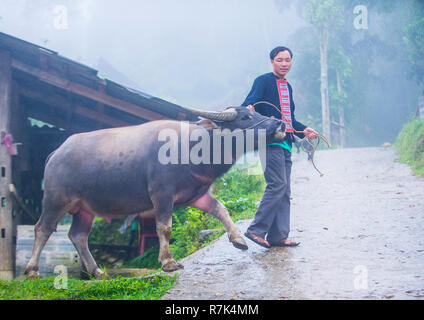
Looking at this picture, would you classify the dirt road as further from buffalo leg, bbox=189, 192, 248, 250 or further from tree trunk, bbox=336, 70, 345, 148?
tree trunk, bbox=336, 70, 345, 148

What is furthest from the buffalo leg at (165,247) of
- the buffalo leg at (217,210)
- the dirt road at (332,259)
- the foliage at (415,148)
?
the foliage at (415,148)

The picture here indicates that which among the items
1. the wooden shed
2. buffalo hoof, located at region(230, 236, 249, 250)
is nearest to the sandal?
buffalo hoof, located at region(230, 236, 249, 250)

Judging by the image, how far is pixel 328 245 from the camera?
470 cm

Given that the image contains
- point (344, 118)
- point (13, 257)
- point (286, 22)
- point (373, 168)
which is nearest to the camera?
point (13, 257)

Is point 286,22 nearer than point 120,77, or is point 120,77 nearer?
point 120,77

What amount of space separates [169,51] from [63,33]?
11594 millimetres

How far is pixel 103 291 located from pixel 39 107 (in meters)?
5.35

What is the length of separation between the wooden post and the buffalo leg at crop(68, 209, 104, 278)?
243cm

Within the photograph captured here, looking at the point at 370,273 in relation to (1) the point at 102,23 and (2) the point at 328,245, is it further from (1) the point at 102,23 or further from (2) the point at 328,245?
(1) the point at 102,23

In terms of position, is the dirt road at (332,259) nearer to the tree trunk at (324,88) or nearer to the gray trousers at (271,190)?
the gray trousers at (271,190)

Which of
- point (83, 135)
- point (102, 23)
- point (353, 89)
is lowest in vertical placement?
point (83, 135)

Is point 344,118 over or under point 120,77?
under

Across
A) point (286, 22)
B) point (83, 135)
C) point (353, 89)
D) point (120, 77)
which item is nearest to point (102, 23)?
point (286, 22)
